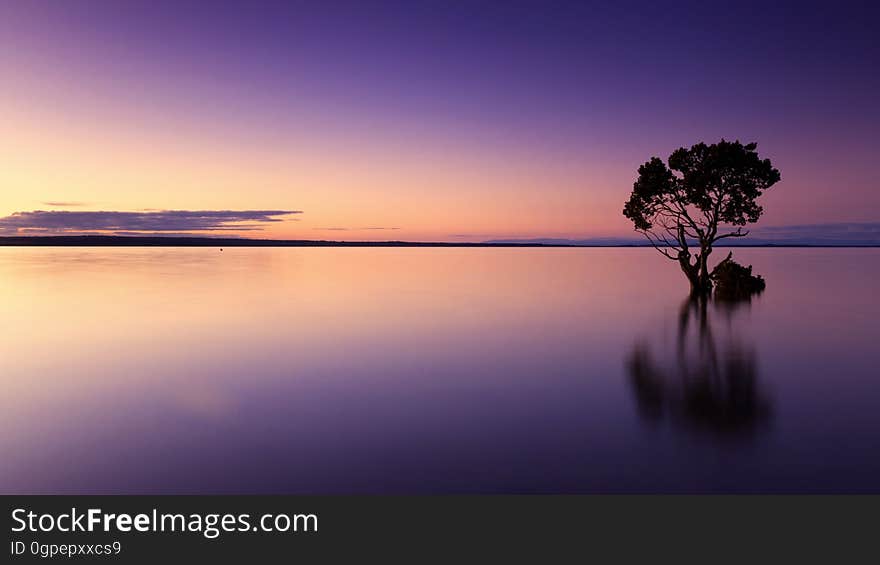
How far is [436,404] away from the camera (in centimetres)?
1127

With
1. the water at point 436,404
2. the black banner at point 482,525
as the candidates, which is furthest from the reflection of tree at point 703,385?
the black banner at point 482,525

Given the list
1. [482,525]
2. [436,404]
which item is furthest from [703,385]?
[482,525]

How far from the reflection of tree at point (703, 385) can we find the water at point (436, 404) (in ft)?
0.26

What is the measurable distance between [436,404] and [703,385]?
20.9 feet

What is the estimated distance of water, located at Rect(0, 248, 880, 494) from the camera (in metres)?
7.68

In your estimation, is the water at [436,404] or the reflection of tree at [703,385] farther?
the reflection of tree at [703,385]

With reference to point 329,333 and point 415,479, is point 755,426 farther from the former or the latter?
point 329,333

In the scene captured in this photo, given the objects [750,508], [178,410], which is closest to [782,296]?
[750,508]

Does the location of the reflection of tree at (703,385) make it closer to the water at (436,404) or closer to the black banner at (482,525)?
the water at (436,404)

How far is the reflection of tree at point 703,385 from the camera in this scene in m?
9.81

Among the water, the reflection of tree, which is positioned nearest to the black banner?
the water

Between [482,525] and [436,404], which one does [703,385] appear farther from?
[482,525]

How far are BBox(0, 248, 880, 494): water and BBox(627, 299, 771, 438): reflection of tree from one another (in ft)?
0.26

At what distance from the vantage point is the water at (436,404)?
768 cm
